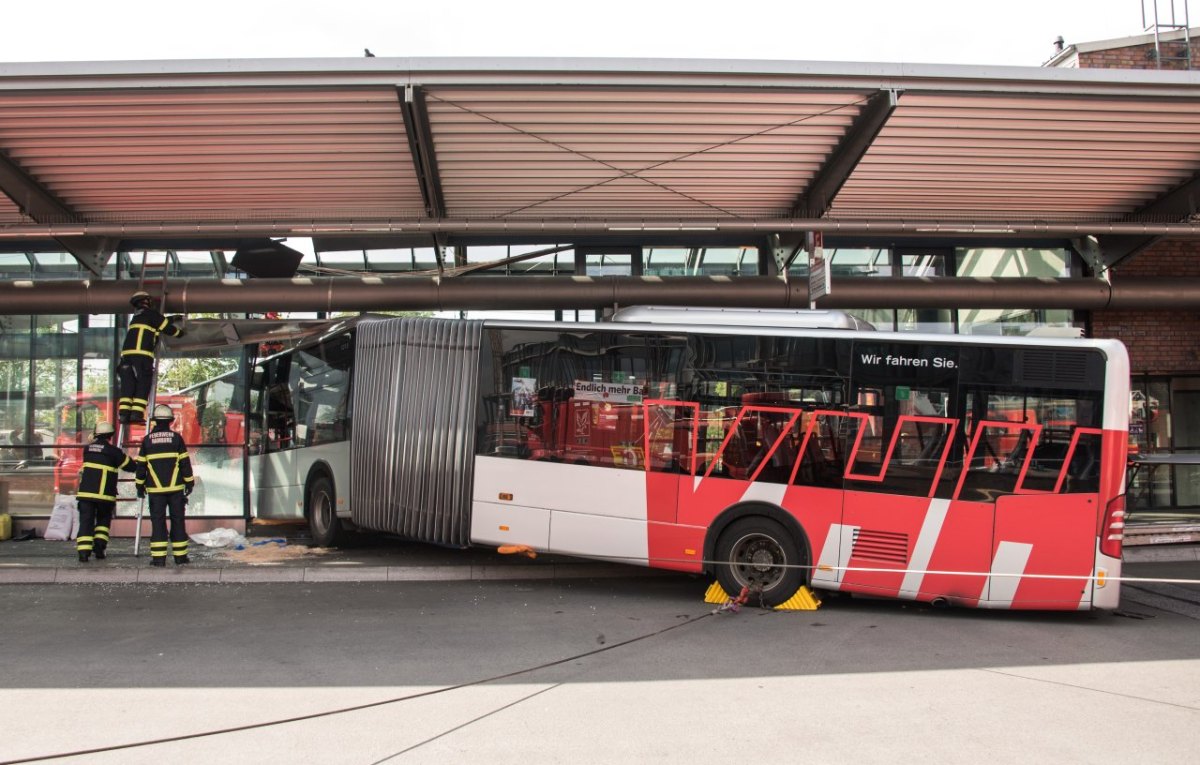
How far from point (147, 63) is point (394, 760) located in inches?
315

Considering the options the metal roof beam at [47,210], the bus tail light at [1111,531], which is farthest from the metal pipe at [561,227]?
the bus tail light at [1111,531]

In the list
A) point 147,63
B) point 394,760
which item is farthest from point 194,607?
point 147,63

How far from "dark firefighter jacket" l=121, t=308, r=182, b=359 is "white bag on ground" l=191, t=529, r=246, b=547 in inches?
104

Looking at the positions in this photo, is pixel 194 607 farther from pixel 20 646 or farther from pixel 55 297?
pixel 55 297

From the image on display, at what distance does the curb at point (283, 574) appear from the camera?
9.86 meters

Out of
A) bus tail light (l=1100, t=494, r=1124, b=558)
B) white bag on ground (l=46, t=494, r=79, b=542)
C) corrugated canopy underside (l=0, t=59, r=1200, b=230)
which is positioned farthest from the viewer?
white bag on ground (l=46, t=494, r=79, b=542)

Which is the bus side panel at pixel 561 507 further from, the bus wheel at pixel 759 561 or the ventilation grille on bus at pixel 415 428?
the bus wheel at pixel 759 561

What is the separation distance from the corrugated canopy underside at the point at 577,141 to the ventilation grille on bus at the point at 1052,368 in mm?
3416

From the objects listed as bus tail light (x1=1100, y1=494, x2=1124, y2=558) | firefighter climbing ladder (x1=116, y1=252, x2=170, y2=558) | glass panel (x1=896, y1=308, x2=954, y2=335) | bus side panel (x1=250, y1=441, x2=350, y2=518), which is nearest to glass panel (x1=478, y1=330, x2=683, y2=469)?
bus side panel (x1=250, y1=441, x2=350, y2=518)

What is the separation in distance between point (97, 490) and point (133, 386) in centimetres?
135

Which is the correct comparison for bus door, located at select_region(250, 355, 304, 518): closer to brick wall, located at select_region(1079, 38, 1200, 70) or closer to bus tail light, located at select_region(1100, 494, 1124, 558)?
bus tail light, located at select_region(1100, 494, 1124, 558)

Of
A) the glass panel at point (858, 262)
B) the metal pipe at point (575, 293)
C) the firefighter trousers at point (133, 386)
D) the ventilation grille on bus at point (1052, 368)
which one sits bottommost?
→ the firefighter trousers at point (133, 386)

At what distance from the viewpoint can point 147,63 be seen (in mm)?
9242

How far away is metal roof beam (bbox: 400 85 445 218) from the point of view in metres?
9.73
